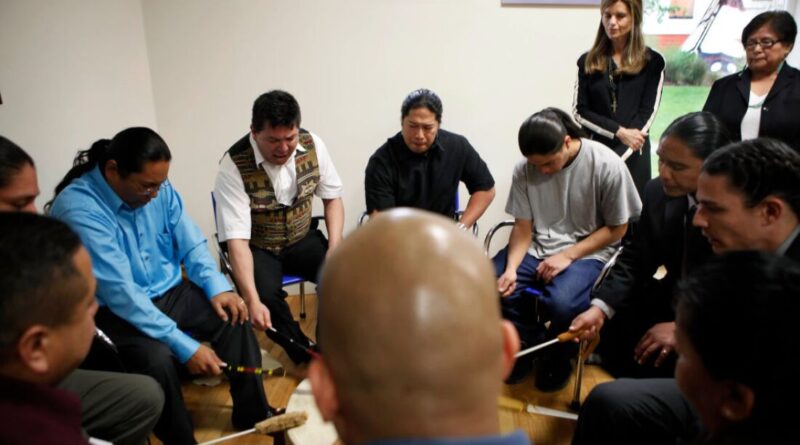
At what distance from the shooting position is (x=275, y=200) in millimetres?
2275

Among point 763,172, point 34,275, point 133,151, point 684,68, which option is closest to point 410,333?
point 34,275

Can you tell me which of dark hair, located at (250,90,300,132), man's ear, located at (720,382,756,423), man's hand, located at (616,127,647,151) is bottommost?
man's ear, located at (720,382,756,423)

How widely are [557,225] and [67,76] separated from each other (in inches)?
87.0

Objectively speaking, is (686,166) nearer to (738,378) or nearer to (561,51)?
(738,378)

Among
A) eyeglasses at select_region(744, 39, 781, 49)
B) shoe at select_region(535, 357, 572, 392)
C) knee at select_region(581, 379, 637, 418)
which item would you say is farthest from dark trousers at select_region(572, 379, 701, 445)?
eyeglasses at select_region(744, 39, 781, 49)

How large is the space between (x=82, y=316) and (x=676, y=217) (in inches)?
68.1

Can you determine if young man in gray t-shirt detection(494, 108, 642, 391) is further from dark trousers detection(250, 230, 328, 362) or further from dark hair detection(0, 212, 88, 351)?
dark hair detection(0, 212, 88, 351)

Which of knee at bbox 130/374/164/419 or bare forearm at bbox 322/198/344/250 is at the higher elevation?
bare forearm at bbox 322/198/344/250

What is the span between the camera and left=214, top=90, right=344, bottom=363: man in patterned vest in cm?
208

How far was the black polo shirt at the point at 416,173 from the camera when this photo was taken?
252cm

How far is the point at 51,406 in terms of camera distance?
856 millimetres

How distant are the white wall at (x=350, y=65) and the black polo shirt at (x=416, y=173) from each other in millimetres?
539

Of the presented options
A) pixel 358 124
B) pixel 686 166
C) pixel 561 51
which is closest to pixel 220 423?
pixel 358 124

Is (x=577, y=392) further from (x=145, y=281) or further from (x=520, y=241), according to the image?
(x=145, y=281)
